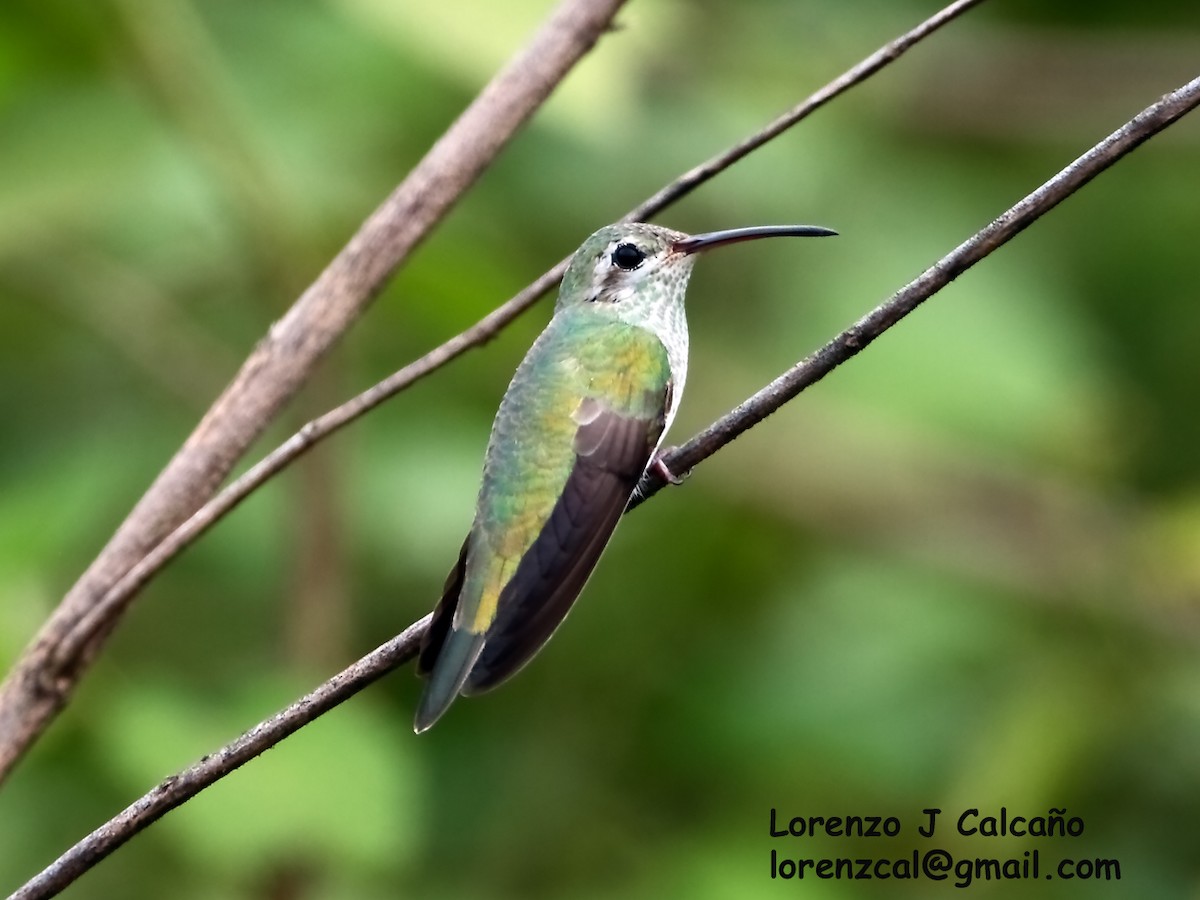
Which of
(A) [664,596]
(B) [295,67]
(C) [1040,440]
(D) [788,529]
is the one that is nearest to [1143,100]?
(C) [1040,440]

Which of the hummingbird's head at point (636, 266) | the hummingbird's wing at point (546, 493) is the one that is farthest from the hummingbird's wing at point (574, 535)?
the hummingbird's head at point (636, 266)

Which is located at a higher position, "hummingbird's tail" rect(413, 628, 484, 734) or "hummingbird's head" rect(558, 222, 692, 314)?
"hummingbird's head" rect(558, 222, 692, 314)

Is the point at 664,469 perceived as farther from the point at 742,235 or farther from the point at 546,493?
the point at 742,235

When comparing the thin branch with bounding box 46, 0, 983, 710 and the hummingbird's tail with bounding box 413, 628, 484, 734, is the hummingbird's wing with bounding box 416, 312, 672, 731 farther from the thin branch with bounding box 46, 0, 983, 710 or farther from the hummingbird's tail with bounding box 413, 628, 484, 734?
the thin branch with bounding box 46, 0, 983, 710

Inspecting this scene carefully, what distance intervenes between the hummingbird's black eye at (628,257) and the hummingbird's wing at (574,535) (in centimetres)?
56

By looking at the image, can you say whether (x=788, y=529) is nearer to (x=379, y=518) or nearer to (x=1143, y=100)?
(x=379, y=518)

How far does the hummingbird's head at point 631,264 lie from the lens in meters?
3.82

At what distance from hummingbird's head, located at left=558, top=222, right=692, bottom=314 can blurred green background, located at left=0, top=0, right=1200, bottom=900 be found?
0.25 meters

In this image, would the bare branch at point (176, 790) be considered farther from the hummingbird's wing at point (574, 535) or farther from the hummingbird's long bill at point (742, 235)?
the hummingbird's long bill at point (742, 235)

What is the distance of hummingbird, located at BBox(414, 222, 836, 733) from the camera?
267 centimetres

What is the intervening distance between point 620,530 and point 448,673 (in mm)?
2125

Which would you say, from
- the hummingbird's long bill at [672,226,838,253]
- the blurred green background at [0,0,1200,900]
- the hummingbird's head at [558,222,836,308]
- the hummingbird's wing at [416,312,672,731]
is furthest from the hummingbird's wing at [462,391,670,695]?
the blurred green background at [0,0,1200,900]

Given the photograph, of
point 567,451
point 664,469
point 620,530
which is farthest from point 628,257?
point 664,469

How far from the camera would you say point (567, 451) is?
3174mm
